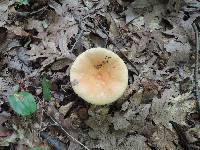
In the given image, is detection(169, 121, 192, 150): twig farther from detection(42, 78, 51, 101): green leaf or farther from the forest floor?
detection(42, 78, 51, 101): green leaf

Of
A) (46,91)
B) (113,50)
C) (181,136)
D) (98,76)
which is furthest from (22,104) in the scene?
(181,136)

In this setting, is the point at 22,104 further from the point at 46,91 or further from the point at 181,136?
the point at 181,136

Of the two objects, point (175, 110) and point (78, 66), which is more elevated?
point (78, 66)

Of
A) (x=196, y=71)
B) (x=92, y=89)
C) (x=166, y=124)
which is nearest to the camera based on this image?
(x=92, y=89)


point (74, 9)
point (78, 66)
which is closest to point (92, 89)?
point (78, 66)

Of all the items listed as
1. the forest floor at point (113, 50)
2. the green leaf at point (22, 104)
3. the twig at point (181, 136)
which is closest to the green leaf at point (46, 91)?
the forest floor at point (113, 50)

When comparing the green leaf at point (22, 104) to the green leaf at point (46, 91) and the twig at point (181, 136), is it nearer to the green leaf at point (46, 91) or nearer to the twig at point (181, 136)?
the green leaf at point (46, 91)

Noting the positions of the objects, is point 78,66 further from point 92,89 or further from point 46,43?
point 46,43
